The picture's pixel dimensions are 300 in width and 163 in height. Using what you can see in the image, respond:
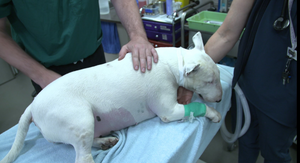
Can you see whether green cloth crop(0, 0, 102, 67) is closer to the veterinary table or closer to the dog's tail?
the dog's tail

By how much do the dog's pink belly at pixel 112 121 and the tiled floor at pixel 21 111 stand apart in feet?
2.82

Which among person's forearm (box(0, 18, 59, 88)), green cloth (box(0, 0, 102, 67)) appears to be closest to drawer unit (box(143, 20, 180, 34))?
green cloth (box(0, 0, 102, 67))

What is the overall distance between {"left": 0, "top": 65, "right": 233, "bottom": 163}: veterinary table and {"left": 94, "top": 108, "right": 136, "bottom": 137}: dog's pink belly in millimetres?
46

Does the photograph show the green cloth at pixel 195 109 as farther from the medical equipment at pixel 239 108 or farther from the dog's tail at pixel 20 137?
the dog's tail at pixel 20 137

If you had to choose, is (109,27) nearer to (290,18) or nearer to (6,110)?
(6,110)

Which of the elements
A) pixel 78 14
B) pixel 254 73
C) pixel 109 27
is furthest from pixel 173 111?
pixel 109 27

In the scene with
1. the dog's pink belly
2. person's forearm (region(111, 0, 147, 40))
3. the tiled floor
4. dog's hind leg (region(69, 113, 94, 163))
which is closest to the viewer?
dog's hind leg (region(69, 113, 94, 163))

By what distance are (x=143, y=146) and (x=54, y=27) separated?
2.75ft

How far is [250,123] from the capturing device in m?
1.28

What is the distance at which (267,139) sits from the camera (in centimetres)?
113

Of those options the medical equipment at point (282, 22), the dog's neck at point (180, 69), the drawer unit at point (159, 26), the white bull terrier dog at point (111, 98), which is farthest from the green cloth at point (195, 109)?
the drawer unit at point (159, 26)

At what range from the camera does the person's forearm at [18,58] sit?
A: 108cm

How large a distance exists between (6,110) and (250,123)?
10.2ft

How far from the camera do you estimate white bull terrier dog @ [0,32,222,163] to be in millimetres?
896
